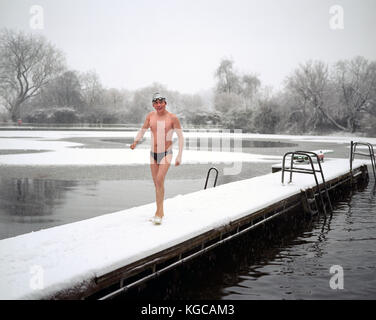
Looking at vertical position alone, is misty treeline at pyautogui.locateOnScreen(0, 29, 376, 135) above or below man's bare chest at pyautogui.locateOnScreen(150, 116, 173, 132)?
above

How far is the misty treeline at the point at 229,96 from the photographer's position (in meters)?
55.0

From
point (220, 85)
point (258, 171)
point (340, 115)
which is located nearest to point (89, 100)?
point (220, 85)

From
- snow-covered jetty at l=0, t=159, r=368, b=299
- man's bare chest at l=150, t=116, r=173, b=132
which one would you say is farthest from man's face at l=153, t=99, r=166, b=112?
snow-covered jetty at l=0, t=159, r=368, b=299

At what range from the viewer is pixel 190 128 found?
2435 inches

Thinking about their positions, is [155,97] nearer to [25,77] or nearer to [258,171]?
[258,171]

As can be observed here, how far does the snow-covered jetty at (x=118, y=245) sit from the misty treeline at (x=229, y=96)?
143ft

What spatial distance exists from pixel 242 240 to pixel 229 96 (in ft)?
204

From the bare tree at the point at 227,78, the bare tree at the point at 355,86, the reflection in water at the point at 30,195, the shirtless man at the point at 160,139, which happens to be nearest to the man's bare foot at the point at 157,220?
the shirtless man at the point at 160,139

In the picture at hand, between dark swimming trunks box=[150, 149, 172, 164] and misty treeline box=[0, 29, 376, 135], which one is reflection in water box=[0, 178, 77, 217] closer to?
dark swimming trunks box=[150, 149, 172, 164]

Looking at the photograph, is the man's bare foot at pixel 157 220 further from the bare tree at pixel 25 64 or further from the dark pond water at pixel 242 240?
the bare tree at pixel 25 64

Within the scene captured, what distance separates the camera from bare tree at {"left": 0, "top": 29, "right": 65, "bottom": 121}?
63781 mm

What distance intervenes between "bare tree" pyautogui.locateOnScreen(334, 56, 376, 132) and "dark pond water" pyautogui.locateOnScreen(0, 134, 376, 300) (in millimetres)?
43565
